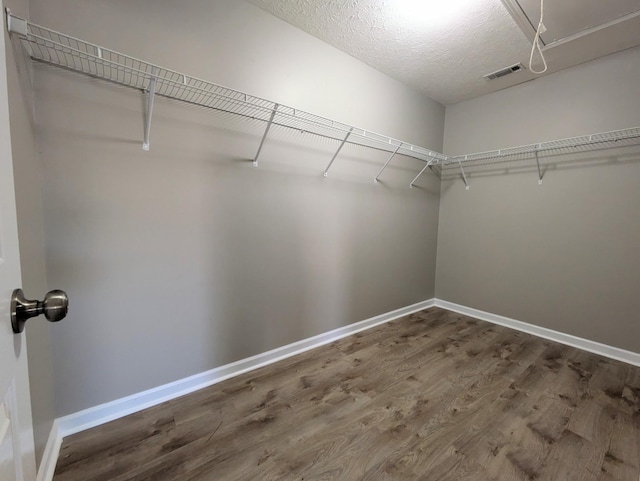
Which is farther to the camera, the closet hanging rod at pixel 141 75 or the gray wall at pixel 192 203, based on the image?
the gray wall at pixel 192 203

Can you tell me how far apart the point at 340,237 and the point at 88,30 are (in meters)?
1.94

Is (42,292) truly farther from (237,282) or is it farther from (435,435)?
(435,435)

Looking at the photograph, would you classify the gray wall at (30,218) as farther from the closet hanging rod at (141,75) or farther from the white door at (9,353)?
the white door at (9,353)

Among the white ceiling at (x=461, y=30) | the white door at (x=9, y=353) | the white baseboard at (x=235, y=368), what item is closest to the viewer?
the white door at (x=9, y=353)

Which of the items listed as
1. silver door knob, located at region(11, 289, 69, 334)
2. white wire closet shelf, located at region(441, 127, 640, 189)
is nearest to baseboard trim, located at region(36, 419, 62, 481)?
silver door knob, located at region(11, 289, 69, 334)

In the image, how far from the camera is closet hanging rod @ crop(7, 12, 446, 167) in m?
1.13

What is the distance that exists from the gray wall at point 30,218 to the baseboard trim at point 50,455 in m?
0.05

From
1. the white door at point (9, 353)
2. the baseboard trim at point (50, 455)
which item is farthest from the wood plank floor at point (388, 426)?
the white door at point (9, 353)

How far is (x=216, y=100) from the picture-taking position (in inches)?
65.7

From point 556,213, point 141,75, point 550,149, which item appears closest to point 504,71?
point 550,149

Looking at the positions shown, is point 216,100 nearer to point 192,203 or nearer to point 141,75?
point 141,75

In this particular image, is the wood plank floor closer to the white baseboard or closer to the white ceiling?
the white baseboard

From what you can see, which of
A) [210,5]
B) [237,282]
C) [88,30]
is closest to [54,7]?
[88,30]

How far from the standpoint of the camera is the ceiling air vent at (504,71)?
242 cm
